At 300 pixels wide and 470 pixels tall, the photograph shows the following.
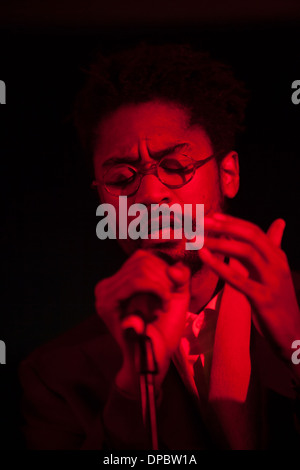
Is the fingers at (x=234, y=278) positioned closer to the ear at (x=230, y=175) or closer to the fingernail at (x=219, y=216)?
the fingernail at (x=219, y=216)

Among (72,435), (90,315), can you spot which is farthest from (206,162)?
(72,435)

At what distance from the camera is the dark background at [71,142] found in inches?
74.2

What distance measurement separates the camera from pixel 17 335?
6.23 ft

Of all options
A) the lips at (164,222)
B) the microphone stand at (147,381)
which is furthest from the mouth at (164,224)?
the microphone stand at (147,381)

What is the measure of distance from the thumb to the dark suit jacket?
1.04ft

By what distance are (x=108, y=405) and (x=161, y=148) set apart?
84cm

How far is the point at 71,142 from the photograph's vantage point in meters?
1.93

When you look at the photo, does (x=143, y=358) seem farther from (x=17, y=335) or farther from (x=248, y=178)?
(x=248, y=178)

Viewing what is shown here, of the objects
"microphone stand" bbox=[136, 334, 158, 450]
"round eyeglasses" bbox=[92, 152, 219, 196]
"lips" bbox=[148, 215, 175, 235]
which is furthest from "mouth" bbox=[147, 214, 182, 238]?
"microphone stand" bbox=[136, 334, 158, 450]

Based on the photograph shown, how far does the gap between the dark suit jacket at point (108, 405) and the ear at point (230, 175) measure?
19.5 inches

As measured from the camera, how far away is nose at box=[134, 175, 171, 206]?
1.77 metres

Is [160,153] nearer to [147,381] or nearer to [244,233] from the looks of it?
[244,233]

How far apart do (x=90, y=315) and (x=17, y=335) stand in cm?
28

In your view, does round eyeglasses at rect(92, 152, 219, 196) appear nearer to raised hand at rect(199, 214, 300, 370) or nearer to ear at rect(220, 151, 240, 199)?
ear at rect(220, 151, 240, 199)
